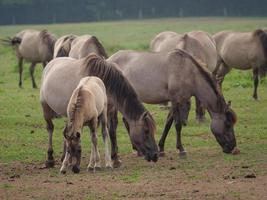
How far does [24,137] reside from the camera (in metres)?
15.4

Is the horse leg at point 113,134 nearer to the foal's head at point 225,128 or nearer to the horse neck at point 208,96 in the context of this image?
the horse neck at point 208,96

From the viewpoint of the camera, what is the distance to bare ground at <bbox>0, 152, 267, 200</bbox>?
9.55 metres

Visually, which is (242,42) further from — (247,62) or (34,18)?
(34,18)

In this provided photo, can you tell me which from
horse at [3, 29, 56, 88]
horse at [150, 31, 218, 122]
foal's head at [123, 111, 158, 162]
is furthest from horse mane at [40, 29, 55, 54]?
foal's head at [123, 111, 158, 162]

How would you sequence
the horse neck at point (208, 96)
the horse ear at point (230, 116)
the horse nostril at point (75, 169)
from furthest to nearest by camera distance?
the horse ear at point (230, 116) → the horse neck at point (208, 96) → the horse nostril at point (75, 169)

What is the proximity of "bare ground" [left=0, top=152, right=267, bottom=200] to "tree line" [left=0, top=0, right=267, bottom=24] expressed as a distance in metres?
55.5

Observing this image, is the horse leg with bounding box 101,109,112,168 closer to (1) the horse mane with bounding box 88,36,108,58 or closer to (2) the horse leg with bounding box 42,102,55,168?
(2) the horse leg with bounding box 42,102,55,168

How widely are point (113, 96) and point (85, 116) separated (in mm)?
1176

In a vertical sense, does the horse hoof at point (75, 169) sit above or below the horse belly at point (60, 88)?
below

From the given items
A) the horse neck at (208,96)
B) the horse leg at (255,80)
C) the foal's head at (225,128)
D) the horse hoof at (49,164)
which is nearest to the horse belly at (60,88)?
the horse hoof at (49,164)

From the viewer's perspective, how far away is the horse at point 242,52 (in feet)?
71.3

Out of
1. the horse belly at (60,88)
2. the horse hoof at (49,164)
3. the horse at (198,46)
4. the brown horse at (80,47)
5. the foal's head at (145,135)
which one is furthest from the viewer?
the horse at (198,46)

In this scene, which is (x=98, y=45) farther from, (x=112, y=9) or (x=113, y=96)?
(x=112, y=9)

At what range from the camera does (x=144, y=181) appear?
1050 centimetres
